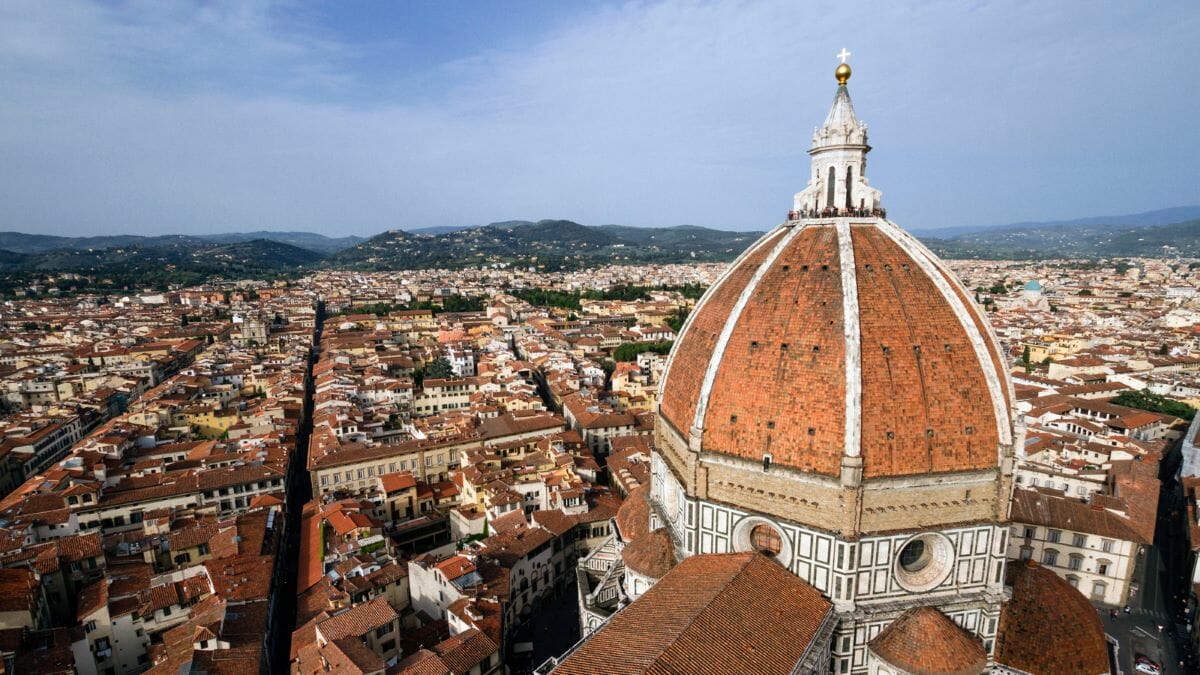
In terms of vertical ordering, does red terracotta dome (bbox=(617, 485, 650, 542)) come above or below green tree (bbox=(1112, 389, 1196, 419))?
above

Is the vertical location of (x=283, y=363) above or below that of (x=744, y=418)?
below

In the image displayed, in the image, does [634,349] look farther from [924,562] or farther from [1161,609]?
[924,562]

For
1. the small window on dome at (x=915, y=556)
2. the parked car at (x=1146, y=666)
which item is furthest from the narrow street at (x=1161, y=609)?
the small window on dome at (x=915, y=556)

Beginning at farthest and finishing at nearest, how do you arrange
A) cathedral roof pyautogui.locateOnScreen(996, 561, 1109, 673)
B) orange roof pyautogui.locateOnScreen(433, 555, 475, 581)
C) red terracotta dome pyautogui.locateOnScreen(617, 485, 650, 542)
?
orange roof pyautogui.locateOnScreen(433, 555, 475, 581) → red terracotta dome pyautogui.locateOnScreen(617, 485, 650, 542) → cathedral roof pyautogui.locateOnScreen(996, 561, 1109, 673)

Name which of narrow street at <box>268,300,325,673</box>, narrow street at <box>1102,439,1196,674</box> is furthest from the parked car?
narrow street at <box>268,300,325,673</box>

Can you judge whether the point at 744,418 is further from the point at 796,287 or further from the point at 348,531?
the point at 348,531

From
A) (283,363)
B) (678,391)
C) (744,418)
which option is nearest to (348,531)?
(678,391)

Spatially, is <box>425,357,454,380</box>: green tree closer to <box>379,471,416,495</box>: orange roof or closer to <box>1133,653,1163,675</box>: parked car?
<box>379,471,416,495</box>: orange roof

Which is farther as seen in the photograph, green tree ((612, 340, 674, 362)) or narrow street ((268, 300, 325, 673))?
green tree ((612, 340, 674, 362))
